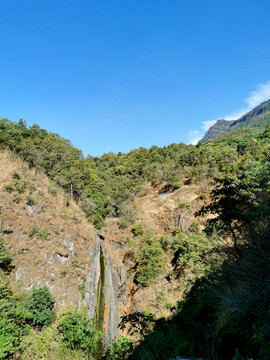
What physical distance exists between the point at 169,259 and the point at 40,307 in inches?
462

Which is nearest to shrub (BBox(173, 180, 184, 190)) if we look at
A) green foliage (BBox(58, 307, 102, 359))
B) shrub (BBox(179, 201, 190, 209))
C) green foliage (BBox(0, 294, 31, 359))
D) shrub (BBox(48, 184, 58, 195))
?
shrub (BBox(179, 201, 190, 209))

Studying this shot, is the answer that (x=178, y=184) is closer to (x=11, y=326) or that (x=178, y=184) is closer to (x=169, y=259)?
(x=169, y=259)

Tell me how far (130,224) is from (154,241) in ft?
19.5

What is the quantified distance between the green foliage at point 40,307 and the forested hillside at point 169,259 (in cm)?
7

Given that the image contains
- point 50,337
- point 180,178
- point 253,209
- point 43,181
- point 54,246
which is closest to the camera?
point 253,209

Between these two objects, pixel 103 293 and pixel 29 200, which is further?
pixel 29 200

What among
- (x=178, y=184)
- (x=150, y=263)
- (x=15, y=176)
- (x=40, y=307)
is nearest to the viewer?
(x=40, y=307)

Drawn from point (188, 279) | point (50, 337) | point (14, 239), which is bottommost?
point (188, 279)

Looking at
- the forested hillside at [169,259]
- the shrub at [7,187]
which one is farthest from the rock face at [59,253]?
the forested hillside at [169,259]

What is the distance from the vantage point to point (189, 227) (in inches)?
829

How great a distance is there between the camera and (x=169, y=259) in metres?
18.1

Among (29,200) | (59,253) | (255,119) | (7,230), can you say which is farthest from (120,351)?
(255,119)

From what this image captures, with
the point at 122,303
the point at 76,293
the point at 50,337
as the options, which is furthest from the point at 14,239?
the point at 122,303

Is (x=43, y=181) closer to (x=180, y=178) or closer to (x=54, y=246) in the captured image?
(x=54, y=246)
